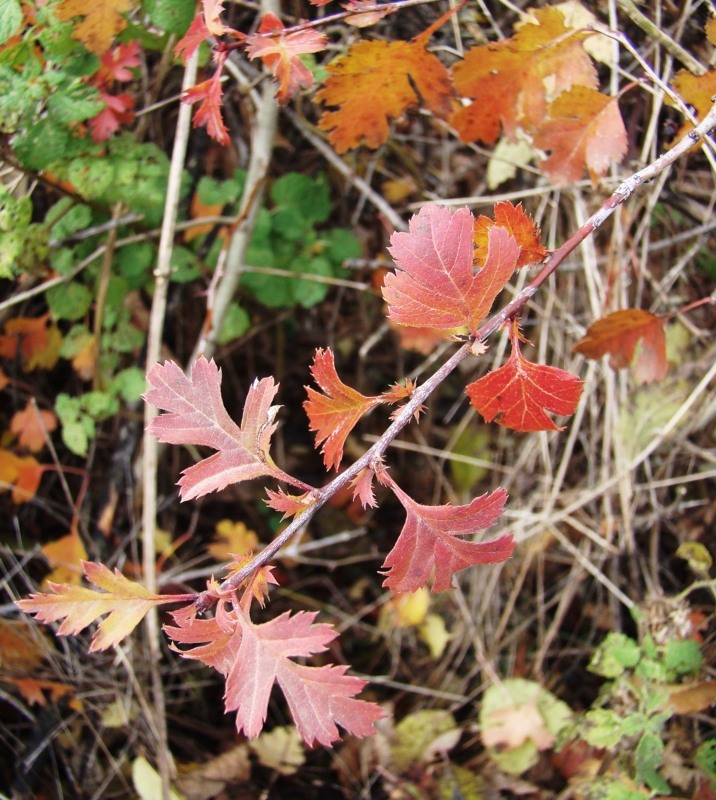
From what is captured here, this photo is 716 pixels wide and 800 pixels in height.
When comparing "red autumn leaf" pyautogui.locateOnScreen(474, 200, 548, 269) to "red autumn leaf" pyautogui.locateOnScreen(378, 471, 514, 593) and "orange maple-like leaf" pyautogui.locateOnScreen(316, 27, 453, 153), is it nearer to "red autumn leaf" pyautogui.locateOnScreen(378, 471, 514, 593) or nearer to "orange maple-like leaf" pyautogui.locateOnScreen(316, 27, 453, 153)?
"red autumn leaf" pyautogui.locateOnScreen(378, 471, 514, 593)

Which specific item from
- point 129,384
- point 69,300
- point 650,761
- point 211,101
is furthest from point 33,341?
point 650,761

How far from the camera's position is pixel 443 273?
774 millimetres

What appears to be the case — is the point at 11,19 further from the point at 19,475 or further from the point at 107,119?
the point at 19,475

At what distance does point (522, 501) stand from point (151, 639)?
100 centimetres

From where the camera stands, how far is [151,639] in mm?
1370

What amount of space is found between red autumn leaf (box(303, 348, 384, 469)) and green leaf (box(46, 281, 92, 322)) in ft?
2.93

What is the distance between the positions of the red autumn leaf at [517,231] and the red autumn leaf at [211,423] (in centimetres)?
34

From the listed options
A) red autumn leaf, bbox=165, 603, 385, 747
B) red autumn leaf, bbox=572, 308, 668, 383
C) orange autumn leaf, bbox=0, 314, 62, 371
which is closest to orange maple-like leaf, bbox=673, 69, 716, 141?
red autumn leaf, bbox=572, 308, 668, 383

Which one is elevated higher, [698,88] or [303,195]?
[698,88]

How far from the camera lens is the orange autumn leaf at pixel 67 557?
1532 mm

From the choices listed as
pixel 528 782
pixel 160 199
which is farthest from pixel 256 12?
pixel 528 782

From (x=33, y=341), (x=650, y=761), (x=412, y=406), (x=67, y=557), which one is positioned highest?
(x=412, y=406)

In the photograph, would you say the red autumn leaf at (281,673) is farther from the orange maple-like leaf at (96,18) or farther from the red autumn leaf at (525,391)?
the orange maple-like leaf at (96,18)

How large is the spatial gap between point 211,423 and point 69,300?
2.83 feet
